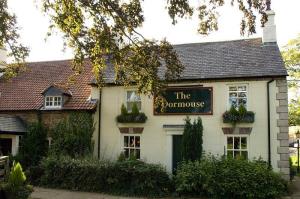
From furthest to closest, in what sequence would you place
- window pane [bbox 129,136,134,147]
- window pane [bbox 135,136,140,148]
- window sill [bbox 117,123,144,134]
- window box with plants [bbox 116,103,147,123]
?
window pane [bbox 129,136,134,147] < window pane [bbox 135,136,140,148] < window sill [bbox 117,123,144,134] < window box with plants [bbox 116,103,147,123]

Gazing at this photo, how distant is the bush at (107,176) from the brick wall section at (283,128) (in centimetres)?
492

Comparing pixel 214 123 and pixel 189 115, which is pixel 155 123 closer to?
pixel 189 115

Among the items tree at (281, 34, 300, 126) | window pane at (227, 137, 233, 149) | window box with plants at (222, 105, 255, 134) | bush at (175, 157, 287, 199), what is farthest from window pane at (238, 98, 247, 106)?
tree at (281, 34, 300, 126)

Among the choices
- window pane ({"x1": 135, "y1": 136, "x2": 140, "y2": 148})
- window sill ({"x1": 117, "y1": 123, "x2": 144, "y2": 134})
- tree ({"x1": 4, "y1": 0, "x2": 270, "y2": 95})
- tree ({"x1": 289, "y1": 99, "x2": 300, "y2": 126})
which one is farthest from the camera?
tree ({"x1": 289, "y1": 99, "x2": 300, "y2": 126})

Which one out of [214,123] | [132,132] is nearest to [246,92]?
[214,123]

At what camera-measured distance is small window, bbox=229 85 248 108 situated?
666 inches

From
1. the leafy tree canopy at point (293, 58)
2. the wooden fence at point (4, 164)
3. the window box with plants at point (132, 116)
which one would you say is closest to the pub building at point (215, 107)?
the window box with plants at point (132, 116)

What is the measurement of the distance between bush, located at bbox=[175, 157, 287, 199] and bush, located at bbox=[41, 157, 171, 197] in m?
0.90

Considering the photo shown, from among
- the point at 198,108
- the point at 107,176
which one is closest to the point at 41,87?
the point at 107,176

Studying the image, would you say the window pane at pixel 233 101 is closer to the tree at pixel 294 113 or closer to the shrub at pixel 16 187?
the shrub at pixel 16 187

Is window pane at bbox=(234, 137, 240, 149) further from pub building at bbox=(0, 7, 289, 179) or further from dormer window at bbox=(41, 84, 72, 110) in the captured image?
dormer window at bbox=(41, 84, 72, 110)

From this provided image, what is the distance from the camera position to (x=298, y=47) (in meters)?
30.7

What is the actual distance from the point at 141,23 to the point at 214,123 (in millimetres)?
7624

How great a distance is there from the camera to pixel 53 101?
65.2 feet
